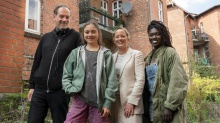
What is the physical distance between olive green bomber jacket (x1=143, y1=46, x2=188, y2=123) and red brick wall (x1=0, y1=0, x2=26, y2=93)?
189 centimetres

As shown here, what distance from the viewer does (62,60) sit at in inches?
111

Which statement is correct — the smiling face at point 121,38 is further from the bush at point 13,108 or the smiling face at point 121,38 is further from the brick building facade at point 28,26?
the bush at point 13,108

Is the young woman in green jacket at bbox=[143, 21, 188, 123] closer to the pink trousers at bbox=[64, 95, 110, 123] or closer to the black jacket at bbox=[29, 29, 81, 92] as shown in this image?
the pink trousers at bbox=[64, 95, 110, 123]

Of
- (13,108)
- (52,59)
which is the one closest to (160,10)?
(13,108)

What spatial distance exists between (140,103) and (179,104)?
549mm

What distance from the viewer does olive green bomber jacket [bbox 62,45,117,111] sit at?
2.47 metres

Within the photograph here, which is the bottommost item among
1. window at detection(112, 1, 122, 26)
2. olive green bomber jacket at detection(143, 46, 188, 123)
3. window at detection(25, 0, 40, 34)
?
olive green bomber jacket at detection(143, 46, 188, 123)

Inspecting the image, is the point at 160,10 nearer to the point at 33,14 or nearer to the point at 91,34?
the point at 33,14

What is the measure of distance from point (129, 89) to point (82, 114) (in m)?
0.70

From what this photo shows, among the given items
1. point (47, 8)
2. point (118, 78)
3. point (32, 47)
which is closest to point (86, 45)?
point (118, 78)

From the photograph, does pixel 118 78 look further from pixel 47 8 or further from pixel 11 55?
pixel 47 8

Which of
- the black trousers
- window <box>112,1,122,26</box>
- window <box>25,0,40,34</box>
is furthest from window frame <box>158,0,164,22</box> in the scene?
the black trousers

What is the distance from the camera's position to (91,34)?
9.02ft

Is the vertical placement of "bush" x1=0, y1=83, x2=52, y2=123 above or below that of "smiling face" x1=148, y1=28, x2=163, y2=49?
below
